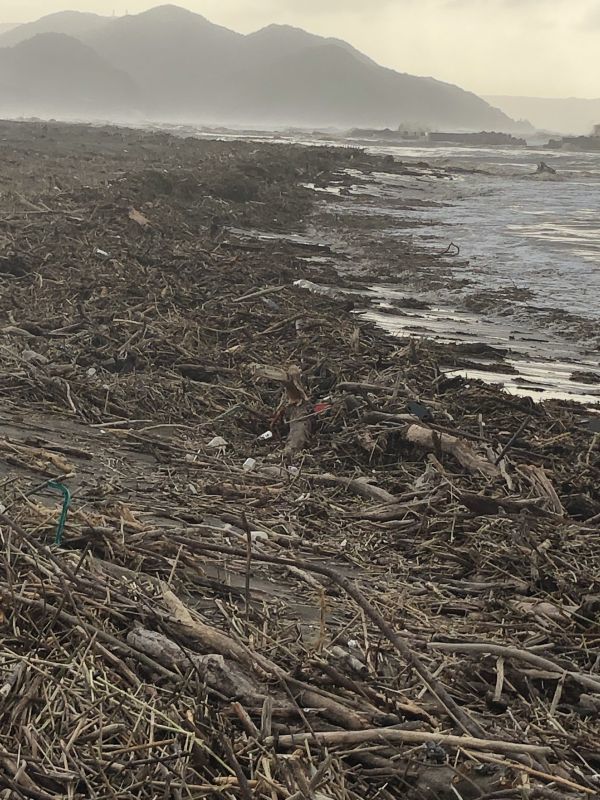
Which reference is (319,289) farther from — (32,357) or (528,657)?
(528,657)

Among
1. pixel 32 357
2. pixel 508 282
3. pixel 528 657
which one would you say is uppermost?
pixel 528 657

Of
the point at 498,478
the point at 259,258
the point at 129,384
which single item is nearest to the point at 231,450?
the point at 129,384

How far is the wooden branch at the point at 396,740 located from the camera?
2.36m

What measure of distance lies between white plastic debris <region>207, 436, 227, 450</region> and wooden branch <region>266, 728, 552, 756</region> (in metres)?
3.26

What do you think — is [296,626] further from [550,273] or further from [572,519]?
[550,273]

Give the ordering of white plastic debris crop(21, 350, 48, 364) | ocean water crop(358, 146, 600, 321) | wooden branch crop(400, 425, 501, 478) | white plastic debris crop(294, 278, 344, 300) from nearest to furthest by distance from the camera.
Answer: wooden branch crop(400, 425, 501, 478) < white plastic debris crop(21, 350, 48, 364) < white plastic debris crop(294, 278, 344, 300) < ocean water crop(358, 146, 600, 321)

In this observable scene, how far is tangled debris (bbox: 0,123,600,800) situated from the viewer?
2.37 metres

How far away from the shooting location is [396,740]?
2.43 m

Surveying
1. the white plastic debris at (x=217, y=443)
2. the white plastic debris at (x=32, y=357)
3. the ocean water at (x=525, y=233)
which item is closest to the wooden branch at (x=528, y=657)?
the white plastic debris at (x=217, y=443)

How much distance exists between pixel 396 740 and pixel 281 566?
1.37 m

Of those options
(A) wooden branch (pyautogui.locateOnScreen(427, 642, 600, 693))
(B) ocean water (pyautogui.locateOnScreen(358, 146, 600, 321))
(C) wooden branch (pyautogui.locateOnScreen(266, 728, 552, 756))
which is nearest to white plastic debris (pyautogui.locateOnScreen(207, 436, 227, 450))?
(A) wooden branch (pyautogui.locateOnScreen(427, 642, 600, 693))

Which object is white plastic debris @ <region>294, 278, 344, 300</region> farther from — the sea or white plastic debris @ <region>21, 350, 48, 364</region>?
white plastic debris @ <region>21, 350, 48, 364</region>

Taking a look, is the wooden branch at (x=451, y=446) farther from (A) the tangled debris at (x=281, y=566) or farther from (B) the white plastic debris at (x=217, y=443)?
(B) the white plastic debris at (x=217, y=443)

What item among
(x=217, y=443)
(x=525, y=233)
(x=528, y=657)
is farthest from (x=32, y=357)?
(x=525, y=233)
